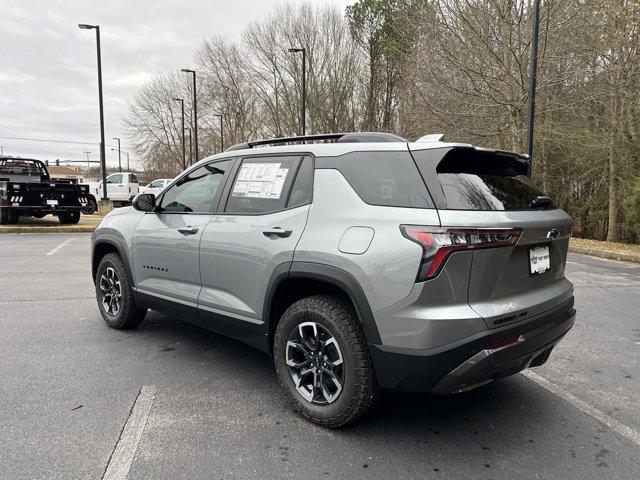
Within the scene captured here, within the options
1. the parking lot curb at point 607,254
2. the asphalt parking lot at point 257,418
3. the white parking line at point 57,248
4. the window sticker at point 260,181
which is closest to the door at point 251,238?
the window sticker at point 260,181

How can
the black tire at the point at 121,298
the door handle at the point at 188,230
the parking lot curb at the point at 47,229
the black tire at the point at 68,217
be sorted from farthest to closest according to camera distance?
the black tire at the point at 68,217 < the parking lot curb at the point at 47,229 < the black tire at the point at 121,298 < the door handle at the point at 188,230

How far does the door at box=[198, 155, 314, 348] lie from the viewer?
3.11 metres

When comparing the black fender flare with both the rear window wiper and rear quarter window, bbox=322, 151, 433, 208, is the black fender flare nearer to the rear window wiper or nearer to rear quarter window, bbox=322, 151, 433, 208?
rear quarter window, bbox=322, 151, 433, 208

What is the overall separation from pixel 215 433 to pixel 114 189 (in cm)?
2648

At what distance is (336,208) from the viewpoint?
2.87 meters

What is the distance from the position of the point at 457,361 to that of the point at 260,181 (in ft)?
6.01

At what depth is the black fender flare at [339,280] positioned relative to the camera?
8.55 feet

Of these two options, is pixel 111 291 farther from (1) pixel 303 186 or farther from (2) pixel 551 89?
(2) pixel 551 89

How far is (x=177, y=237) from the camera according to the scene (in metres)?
3.92

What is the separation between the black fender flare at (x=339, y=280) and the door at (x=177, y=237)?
101 cm

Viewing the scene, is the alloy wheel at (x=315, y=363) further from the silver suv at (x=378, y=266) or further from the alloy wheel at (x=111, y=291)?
the alloy wheel at (x=111, y=291)

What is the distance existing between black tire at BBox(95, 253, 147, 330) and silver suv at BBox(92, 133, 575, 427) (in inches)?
45.5

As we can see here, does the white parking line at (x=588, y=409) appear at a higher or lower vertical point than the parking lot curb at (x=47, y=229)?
lower

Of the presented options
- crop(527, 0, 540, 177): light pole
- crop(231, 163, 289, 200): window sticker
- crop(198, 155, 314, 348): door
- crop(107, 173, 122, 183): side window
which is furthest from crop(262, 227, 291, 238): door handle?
crop(107, 173, 122, 183): side window
